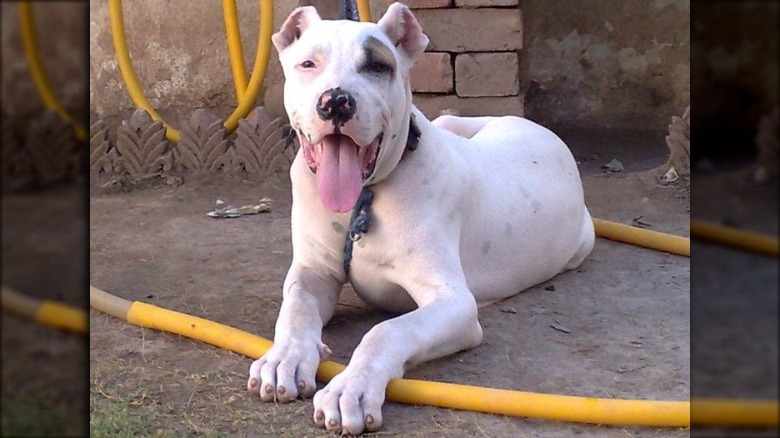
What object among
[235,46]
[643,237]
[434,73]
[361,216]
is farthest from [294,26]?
[235,46]

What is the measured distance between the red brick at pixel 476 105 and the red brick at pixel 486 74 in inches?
1.4

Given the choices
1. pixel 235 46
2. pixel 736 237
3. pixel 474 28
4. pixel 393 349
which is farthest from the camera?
pixel 235 46

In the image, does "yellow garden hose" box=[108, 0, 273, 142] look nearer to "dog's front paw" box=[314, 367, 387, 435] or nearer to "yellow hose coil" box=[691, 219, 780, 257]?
"dog's front paw" box=[314, 367, 387, 435]

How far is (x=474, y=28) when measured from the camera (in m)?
5.14

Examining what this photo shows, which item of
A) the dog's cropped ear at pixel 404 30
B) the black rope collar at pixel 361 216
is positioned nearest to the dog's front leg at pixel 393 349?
Answer: the black rope collar at pixel 361 216

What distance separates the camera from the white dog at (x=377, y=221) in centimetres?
254

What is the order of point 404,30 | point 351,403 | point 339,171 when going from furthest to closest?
point 404,30 → point 339,171 → point 351,403

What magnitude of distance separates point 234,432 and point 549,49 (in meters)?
4.68

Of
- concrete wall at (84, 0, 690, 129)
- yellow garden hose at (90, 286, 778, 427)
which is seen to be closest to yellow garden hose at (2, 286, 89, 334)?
yellow garden hose at (90, 286, 778, 427)

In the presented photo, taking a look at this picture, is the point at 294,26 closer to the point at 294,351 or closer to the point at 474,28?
the point at 294,351

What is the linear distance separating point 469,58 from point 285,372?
3047 mm

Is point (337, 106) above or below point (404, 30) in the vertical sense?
below

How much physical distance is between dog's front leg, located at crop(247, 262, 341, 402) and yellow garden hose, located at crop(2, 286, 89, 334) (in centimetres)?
206

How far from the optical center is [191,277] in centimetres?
377
